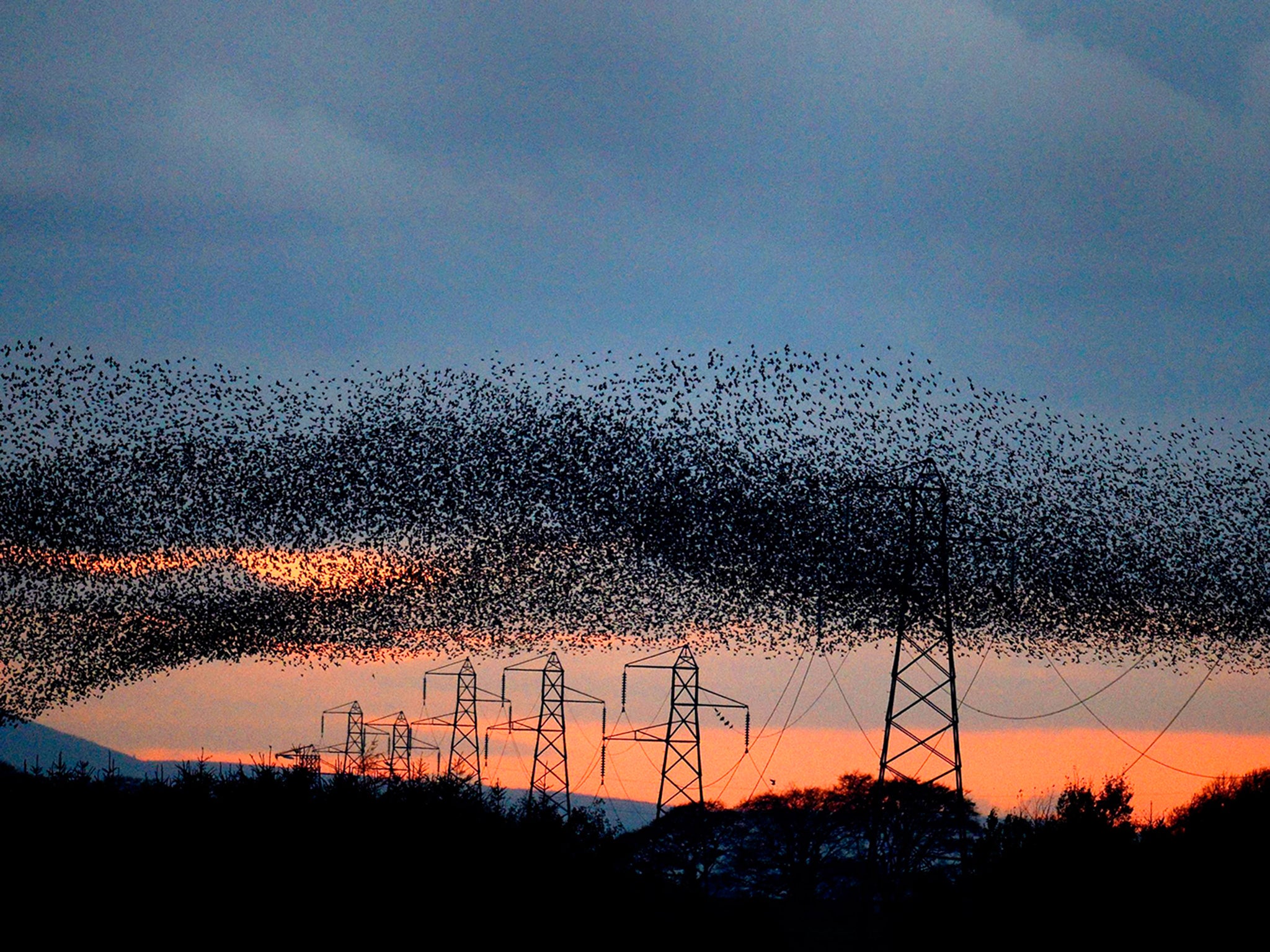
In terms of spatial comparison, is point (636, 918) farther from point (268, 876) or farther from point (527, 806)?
point (268, 876)

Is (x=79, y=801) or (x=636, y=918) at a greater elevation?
(x=79, y=801)

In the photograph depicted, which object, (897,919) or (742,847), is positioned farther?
(742,847)

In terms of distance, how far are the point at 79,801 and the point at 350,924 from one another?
5.89 m

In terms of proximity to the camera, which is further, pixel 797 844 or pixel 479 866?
pixel 797 844

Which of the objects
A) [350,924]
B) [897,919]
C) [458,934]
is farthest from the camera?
[897,919]

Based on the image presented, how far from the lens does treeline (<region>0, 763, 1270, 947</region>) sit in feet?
73.3

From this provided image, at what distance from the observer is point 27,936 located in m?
19.5

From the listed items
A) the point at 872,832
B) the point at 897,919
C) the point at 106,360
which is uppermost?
the point at 106,360

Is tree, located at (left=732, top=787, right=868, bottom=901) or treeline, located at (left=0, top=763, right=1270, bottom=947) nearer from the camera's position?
treeline, located at (left=0, top=763, right=1270, bottom=947)

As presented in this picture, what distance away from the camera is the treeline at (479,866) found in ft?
73.3

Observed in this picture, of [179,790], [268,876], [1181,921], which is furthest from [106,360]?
[1181,921]

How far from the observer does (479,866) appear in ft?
92.0

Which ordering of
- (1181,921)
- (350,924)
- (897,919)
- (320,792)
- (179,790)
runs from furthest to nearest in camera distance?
(897,919), (1181,921), (320,792), (179,790), (350,924)

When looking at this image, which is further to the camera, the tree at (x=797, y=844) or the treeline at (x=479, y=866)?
the tree at (x=797, y=844)
